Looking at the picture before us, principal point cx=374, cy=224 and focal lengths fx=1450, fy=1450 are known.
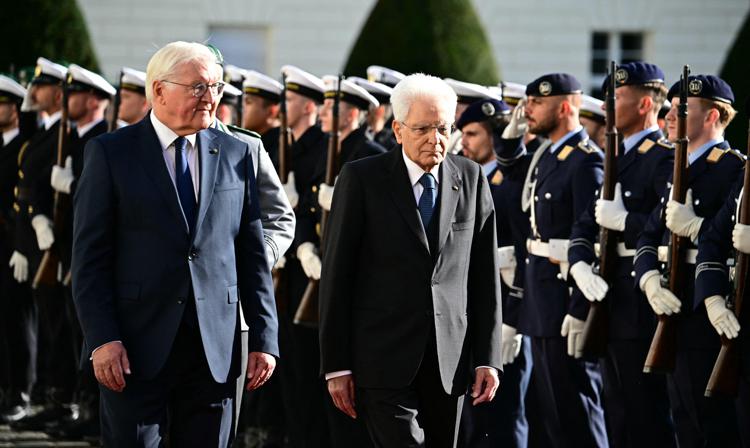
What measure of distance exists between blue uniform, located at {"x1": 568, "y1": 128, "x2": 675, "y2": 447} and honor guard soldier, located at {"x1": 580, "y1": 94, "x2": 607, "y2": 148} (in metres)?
1.61

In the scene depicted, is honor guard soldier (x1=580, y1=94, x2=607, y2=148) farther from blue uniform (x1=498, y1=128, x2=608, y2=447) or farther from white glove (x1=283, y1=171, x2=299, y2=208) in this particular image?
white glove (x1=283, y1=171, x2=299, y2=208)

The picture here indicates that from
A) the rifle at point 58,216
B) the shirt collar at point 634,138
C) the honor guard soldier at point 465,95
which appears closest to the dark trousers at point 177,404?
the shirt collar at point 634,138

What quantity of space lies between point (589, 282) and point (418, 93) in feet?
6.32

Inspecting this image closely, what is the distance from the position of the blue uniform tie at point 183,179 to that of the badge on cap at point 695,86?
2566mm

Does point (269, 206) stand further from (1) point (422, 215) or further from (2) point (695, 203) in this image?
(2) point (695, 203)

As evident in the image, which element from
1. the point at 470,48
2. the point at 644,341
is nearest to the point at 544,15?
the point at 470,48

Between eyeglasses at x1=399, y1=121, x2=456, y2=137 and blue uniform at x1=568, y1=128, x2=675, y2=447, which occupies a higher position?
eyeglasses at x1=399, y1=121, x2=456, y2=137

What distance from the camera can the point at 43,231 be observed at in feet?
31.2

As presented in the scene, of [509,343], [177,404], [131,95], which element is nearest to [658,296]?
[509,343]

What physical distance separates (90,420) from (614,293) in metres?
3.85

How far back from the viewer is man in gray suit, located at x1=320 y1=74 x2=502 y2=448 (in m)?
5.25

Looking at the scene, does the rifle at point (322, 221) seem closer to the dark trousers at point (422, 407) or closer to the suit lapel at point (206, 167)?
the dark trousers at point (422, 407)

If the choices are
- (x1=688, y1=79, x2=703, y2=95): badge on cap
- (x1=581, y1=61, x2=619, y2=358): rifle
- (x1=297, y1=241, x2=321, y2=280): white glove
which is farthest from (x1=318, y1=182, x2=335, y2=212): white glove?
(x1=688, y1=79, x2=703, y2=95): badge on cap

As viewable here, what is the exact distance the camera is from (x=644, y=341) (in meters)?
6.82
